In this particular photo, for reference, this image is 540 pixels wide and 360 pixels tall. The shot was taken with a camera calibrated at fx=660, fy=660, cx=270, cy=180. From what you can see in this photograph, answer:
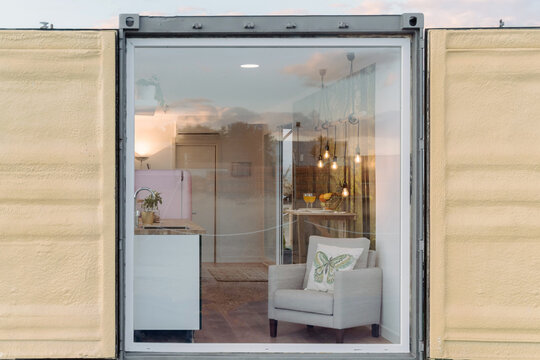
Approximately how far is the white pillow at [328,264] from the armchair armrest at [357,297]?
198 mm

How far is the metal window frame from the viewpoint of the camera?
4312 mm

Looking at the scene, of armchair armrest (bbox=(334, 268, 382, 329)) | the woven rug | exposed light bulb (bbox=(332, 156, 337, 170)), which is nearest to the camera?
armchair armrest (bbox=(334, 268, 382, 329))

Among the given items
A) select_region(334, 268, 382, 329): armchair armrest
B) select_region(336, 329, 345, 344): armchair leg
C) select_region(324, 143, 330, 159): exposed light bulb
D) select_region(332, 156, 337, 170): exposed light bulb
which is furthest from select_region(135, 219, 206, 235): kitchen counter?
select_region(324, 143, 330, 159): exposed light bulb

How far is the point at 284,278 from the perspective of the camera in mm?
5477

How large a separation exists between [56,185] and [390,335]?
2.49 meters

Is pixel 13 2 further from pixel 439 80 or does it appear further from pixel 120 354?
pixel 439 80

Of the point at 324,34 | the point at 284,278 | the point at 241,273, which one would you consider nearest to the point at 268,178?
the point at 241,273

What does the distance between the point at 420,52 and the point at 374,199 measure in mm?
1372

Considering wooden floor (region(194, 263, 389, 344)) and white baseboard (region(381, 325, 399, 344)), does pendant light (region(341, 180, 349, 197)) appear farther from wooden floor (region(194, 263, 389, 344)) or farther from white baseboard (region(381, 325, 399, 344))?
white baseboard (region(381, 325, 399, 344))

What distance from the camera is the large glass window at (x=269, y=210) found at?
4.55 meters

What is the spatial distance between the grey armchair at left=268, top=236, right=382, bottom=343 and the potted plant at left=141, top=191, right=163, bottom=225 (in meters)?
1.12

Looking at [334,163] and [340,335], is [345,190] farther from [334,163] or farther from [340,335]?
[340,335]

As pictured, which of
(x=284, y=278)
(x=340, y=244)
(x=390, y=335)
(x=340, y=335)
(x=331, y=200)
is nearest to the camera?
(x=390, y=335)

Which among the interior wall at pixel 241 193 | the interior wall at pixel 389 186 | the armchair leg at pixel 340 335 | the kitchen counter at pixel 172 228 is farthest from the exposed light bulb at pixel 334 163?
the armchair leg at pixel 340 335
